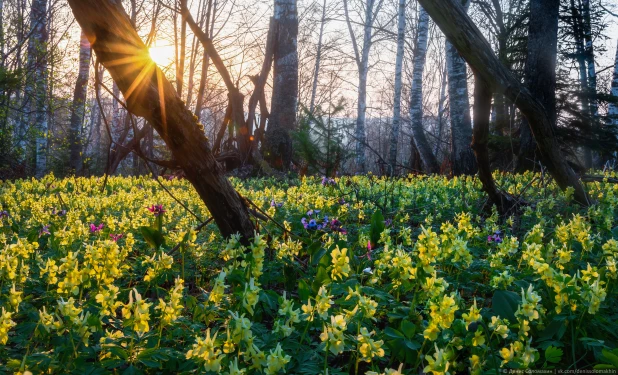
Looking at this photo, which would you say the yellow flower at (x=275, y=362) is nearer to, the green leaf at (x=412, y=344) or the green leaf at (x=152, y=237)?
the green leaf at (x=412, y=344)

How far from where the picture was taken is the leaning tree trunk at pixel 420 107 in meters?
15.6

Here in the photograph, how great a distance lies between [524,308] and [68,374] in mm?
1740

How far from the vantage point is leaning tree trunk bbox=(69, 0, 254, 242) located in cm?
296

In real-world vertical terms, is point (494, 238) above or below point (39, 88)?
below

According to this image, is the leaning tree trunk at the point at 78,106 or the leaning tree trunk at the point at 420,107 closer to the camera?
the leaning tree trunk at the point at 420,107

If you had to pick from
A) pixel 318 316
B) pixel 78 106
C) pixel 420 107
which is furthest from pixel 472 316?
pixel 78 106

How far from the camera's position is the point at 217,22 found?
2564 centimetres

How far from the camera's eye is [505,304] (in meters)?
2.02

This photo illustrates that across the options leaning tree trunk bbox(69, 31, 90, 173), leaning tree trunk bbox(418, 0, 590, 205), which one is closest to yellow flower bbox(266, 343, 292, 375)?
leaning tree trunk bbox(418, 0, 590, 205)

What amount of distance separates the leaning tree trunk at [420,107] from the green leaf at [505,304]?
13772mm

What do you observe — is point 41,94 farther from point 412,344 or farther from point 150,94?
point 412,344

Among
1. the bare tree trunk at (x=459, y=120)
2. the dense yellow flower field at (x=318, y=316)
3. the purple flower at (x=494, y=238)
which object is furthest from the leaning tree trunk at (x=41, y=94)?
the purple flower at (x=494, y=238)

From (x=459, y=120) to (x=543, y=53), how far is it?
4795 millimetres

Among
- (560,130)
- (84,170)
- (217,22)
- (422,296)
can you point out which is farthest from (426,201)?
(217,22)
